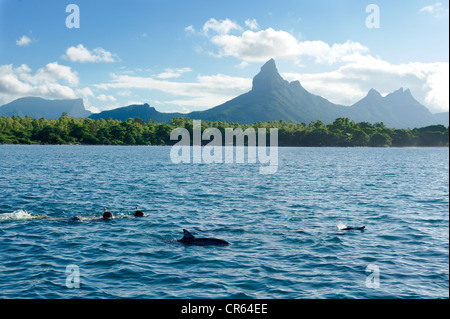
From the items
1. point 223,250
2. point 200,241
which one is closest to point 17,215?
point 200,241

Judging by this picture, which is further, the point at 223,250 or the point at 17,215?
the point at 17,215

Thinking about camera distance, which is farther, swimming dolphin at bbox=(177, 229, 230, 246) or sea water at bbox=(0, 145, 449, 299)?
swimming dolphin at bbox=(177, 229, 230, 246)

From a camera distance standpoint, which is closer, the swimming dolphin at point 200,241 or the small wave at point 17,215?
the swimming dolphin at point 200,241

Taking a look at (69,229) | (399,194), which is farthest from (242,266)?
(399,194)

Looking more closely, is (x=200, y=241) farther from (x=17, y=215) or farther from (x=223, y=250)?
(x=17, y=215)

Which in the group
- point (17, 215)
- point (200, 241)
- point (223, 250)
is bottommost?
point (223, 250)

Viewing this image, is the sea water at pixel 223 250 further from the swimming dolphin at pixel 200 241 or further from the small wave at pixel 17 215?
the swimming dolphin at pixel 200 241

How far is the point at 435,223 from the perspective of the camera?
1351 inches

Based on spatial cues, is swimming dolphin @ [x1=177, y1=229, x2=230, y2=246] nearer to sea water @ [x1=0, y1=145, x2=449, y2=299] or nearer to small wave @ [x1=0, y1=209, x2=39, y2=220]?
sea water @ [x1=0, y1=145, x2=449, y2=299]

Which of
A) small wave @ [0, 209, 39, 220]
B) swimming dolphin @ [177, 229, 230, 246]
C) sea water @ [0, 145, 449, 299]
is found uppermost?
small wave @ [0, 209, 39, 220]

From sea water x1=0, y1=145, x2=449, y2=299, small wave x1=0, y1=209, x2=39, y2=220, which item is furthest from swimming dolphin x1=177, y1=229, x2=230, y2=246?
small wave x1=0, y1=209, x2=39, y2=220

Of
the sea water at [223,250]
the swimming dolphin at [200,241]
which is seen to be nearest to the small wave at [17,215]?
the sea water at [223,250]
